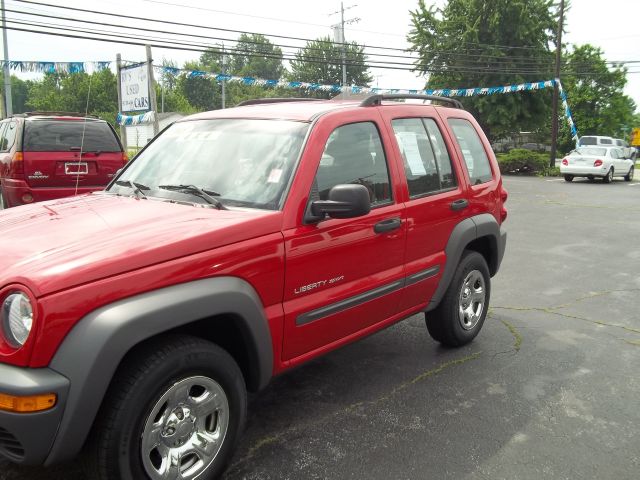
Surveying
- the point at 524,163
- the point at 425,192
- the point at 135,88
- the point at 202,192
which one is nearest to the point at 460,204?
the point at 425,192

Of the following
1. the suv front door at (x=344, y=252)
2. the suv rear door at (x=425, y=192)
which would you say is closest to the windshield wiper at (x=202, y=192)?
the suv front door at (x=344, y=252)

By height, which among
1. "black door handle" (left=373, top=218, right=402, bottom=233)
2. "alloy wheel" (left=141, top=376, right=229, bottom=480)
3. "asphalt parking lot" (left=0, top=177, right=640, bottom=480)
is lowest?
"asphalt parking lot" (left=0, top=177, right=640, bottom=480)

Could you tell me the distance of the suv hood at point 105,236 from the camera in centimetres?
215

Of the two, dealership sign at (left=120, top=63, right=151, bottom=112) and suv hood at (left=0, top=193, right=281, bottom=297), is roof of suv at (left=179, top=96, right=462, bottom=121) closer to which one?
suv hood at (left=0, top=193, right=281, bottom=297)

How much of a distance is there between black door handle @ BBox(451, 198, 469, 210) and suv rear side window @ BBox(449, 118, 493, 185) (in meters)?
0.26

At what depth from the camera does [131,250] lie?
2.29 m

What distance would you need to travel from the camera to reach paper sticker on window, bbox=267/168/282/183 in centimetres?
297

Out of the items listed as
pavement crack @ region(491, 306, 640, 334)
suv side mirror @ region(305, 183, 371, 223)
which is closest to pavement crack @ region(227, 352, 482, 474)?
suv side mirror @ region(305, 183, 371, 223)

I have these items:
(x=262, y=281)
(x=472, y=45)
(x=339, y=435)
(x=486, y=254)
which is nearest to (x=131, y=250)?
(x=262, y=281)

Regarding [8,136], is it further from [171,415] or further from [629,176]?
[629,176]

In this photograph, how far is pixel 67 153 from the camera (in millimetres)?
7961

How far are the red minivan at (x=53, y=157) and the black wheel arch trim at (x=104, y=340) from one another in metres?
5.85

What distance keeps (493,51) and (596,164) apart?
16.2m

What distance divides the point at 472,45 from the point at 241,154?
117ft
